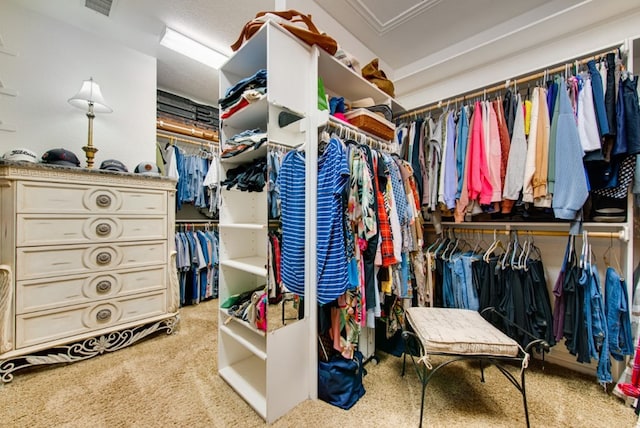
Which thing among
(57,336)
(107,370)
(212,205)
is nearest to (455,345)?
(107,370)

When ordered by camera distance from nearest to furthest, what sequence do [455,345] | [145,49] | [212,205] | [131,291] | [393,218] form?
[455,345], [393,218], [131,291], [145,49], [212,205]

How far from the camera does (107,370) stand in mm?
1663

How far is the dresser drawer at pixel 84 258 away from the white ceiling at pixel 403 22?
1867mm

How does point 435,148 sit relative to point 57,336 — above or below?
above

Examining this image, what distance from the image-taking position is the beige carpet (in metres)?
1.25

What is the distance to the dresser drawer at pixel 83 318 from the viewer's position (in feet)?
5.20

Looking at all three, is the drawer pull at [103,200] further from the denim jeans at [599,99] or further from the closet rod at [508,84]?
the denim jeans at [599,99]

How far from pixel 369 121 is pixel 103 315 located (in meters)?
2.38

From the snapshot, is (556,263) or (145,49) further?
(145,49)

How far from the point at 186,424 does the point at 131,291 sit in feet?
3.90

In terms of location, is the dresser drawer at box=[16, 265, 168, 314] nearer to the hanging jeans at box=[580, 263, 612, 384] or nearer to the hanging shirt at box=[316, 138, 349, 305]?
the hanging shirt at box=[316, 138, 349, 305]

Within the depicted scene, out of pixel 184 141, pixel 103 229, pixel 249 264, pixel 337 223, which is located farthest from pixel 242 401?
pixel 184 141

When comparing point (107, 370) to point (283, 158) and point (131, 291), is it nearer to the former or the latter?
point (131, 291)

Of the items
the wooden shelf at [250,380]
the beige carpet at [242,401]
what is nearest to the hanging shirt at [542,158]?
the beige carpet at [242,401]
